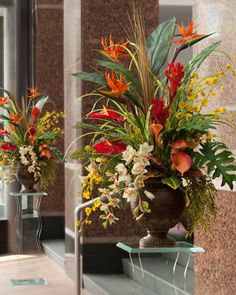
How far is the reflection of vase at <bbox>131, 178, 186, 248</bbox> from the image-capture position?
9.38ft

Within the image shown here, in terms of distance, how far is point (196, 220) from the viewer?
2865 millimetres

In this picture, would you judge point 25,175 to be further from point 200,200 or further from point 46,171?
point 200,200

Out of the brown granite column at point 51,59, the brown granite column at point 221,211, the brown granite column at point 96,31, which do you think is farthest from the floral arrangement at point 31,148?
the brown granite column at point 221,211

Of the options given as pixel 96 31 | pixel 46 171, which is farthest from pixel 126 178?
pixel 46 171

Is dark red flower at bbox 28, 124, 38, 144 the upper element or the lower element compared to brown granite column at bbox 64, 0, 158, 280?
lower

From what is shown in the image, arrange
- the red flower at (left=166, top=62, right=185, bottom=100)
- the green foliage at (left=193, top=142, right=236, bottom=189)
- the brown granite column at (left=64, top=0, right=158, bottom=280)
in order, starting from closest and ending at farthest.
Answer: the green foliage at (left=193, top=142, right=236, bottom=189), the red flower at (left=166, top=62, right=185, bottom=100), the brown granite column at (left=64, top=0, right=158, bottom=280)

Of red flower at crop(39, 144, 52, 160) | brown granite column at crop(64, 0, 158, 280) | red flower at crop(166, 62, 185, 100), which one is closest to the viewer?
red flower at crop(166, 62, 185, 100)

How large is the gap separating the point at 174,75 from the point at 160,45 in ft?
0.72

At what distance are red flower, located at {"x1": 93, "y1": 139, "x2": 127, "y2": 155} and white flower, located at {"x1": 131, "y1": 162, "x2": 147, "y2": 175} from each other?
0.15 metres

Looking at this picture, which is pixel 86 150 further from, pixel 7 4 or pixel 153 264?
pixel 7 4

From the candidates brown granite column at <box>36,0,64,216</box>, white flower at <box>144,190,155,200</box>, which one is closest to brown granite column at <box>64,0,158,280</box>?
brown granite column at <box>36,0,64,216</box>

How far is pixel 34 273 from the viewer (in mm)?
7461

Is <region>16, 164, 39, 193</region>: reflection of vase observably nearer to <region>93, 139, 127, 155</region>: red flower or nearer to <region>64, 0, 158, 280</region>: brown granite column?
<region>64, 0, 158, 280</region>: brown granite column

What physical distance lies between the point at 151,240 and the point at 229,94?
0.78 m
